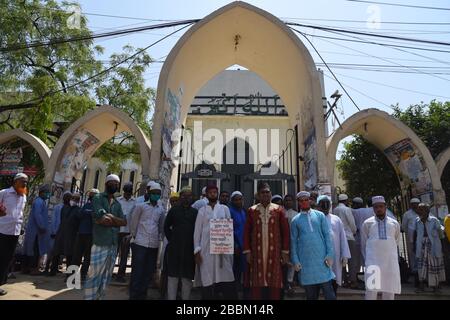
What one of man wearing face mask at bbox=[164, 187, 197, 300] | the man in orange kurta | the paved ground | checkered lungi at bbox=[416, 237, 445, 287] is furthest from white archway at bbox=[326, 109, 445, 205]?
man wearing face mask at bbox=[164, 187, 197, 300]

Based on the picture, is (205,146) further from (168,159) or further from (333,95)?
(168,159)

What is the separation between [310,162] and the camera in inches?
309

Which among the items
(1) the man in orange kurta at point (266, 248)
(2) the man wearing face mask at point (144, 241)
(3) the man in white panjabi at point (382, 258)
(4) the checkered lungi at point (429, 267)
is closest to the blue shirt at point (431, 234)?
(4) the checkered lungi at point (429, 267)

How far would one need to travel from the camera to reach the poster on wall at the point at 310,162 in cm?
735

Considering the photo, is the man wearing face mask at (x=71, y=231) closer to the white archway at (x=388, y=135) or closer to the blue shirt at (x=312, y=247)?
the blue shirt at (x=312, y=247)

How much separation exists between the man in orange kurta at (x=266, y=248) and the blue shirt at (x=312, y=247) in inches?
5.8

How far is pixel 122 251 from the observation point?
20.7ft

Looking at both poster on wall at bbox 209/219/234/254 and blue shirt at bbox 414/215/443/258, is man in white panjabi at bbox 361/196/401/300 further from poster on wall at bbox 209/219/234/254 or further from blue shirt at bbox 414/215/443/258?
blue shirt at bbox 414/215/443/258

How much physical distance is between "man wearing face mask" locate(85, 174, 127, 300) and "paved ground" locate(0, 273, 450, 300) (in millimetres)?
997

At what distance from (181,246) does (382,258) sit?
2626mm

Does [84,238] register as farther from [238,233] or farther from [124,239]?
[238,233]

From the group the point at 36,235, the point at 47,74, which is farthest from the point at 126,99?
the point at 36,235

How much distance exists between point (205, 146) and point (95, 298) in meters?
12.8
